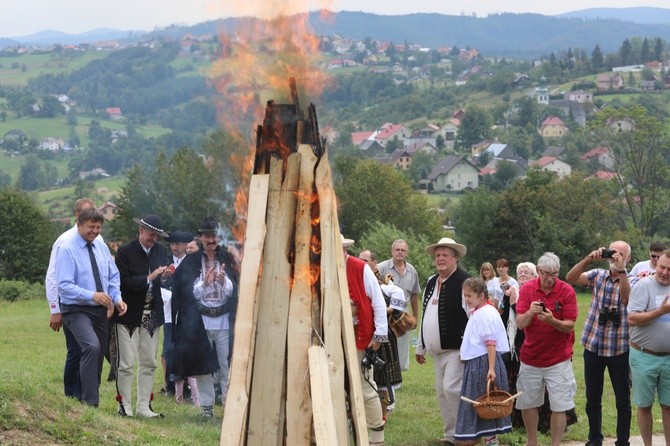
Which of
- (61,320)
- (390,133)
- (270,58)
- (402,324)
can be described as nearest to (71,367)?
(61,320)

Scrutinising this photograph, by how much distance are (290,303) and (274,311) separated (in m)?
0.12

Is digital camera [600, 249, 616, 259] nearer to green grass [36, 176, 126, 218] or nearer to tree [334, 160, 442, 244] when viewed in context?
tree [334, 160, 442, 244]

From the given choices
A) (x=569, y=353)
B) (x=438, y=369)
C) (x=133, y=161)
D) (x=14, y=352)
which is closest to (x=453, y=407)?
(x=438, y=369)

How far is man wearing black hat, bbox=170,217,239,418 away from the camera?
10.8 m

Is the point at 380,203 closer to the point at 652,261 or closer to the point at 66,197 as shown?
the point at 66,197

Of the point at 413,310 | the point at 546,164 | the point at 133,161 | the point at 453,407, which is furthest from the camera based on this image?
the point at 546,164

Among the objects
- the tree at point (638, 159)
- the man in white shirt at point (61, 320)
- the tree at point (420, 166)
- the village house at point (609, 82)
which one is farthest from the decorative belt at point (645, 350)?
the village house at point (609, 82)

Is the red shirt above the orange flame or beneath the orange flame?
beneath

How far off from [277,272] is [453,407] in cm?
362

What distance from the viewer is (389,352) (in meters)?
10.6

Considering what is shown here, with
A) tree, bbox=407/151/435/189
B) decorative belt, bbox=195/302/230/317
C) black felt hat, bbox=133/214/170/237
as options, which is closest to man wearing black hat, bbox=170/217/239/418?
decorative belt, bbox=195/302/230/317

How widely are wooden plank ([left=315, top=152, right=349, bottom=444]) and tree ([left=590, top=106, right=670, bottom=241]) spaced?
62.4 metres

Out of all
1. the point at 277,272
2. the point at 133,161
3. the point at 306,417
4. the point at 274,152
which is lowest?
the point at 133,161

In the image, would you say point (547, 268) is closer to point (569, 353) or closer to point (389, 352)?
point (569, 353)
